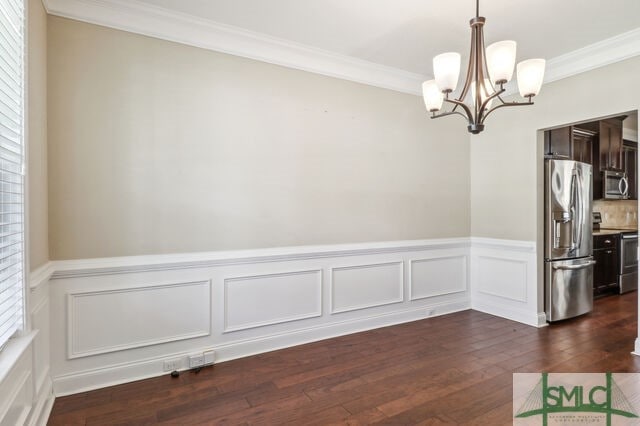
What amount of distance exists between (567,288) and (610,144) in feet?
8.67

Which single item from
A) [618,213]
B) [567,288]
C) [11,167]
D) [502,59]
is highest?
[502,59]

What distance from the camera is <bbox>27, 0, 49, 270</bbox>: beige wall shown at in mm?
1963

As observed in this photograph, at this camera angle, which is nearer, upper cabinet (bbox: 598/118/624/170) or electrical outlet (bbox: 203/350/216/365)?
electrical outlet (bbox: 203/350/216/365)

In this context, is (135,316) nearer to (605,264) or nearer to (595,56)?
(595,56)

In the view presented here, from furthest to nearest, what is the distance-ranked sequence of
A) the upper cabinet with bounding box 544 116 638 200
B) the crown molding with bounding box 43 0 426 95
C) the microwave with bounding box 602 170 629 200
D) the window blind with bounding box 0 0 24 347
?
the microwave with bounding box 602 170 629 200 < the upper cabinet with bounding box 544 116 638 200 < the crown molding with bounding box 43 0 426 95 < the window blind with bounding box 0 0 24 347

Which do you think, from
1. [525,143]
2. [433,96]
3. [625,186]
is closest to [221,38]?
[433,96]

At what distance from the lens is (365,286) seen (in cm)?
368

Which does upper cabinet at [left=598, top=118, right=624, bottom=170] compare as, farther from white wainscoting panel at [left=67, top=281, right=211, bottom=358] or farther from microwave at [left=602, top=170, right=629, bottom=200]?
white wainscoting panel at [left=67, top=281, right=211, bottom=358]

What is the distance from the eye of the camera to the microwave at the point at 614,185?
5352mm

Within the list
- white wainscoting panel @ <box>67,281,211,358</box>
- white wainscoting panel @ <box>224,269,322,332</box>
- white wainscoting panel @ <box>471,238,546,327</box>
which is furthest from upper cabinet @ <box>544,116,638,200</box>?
white wainscoting panel @ <box>67,281,211,358</box>

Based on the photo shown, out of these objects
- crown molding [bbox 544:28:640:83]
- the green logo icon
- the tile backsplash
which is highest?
crown molding [bbox 544:28:640:83]

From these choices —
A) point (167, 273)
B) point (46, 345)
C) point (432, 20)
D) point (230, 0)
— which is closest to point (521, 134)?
point (432, 20)

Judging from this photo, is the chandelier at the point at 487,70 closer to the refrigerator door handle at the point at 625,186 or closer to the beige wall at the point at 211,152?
the beige wall at the point at 211,152

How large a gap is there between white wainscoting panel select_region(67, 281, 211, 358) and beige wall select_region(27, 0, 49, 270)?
0.45 m
